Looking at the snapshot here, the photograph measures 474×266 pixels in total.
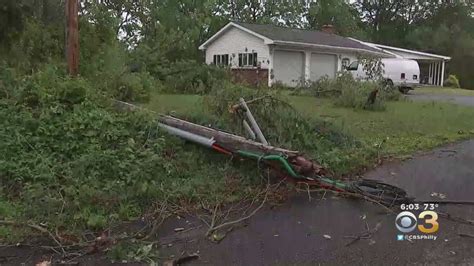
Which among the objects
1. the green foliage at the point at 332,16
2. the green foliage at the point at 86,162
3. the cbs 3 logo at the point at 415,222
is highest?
the green foliage at the point at 332,16

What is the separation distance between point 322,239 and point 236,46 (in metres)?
23.8

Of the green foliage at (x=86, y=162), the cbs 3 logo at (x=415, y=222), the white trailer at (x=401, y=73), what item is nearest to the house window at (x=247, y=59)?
the white trailer at (x=401, y=73)

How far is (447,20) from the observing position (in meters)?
52.7

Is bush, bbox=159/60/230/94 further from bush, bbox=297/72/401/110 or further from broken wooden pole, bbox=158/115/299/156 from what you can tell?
broken wooden pole, bbox=158/115/299/156

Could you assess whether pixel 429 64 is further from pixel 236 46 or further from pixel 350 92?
pixel 350 92

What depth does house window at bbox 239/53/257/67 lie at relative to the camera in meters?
26.5

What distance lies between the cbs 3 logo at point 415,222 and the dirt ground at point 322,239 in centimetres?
7

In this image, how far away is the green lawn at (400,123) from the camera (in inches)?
341

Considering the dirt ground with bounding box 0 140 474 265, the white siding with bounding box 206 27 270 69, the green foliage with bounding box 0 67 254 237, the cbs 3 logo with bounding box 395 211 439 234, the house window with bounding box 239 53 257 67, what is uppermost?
the white siding with bounding box 206 27 270 69

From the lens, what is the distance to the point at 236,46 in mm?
27906

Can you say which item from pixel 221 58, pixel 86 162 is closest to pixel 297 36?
pixel 221 58

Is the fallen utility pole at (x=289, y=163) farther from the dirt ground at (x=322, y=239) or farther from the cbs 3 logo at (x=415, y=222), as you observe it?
the cbs 3 logo at (x=415, y=222)

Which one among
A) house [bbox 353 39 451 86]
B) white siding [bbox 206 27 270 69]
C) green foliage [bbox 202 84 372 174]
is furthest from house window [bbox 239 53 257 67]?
green foliage [bbox 202 84 372 174]

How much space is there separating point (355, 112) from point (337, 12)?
35.4m
